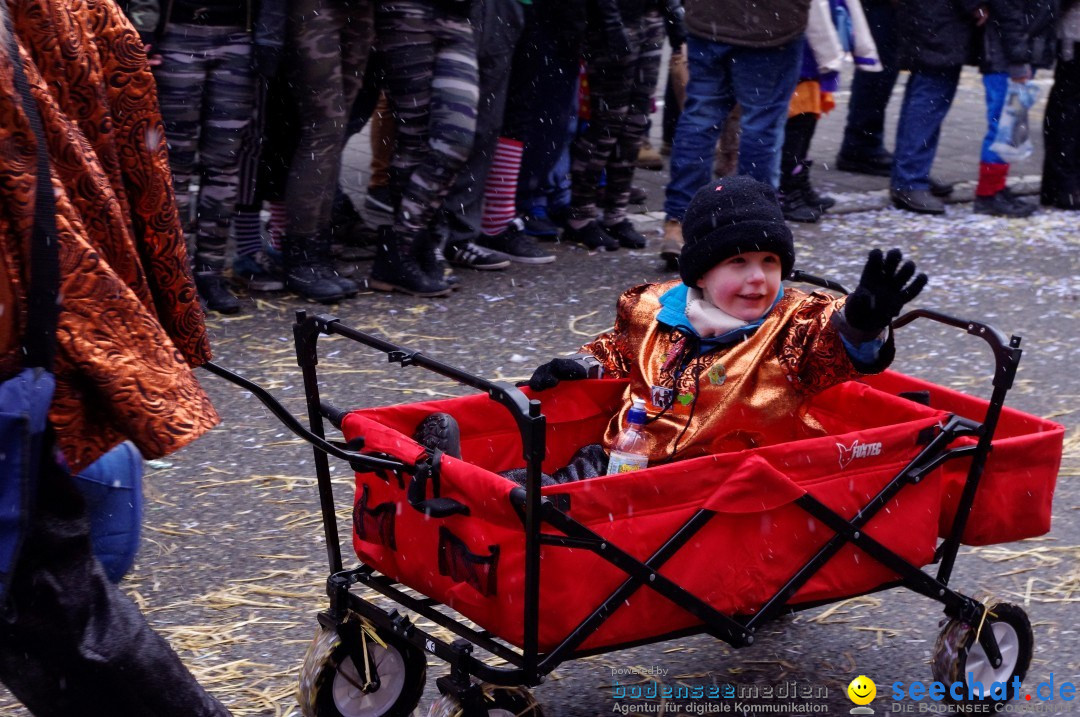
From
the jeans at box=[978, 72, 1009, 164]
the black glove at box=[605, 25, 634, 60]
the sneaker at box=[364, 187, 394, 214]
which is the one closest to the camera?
the black glove at box=[605, 25, 634, 60]

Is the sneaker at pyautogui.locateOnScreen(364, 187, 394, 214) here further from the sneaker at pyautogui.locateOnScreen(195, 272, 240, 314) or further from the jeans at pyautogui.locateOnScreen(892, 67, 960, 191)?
the jeans at pyautogui.locateOnScreen(892, 67, 960, 191)

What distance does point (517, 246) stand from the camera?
7.22 meters

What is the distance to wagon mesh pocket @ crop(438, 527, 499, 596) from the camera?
108 inches

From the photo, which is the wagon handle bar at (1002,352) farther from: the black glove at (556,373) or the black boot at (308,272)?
the black boot at (308,272)

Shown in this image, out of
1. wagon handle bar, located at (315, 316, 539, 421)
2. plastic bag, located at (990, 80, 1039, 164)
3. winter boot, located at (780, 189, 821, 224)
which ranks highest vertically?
wagon handle bar, located at (315, 316, 539, 421)

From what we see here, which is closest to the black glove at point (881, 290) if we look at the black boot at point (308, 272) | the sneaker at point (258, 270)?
the black boot at point (308, 272)

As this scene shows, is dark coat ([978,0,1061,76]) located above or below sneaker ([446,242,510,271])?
above

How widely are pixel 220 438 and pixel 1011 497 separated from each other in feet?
8.88

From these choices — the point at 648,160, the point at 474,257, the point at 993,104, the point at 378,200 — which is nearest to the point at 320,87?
the point at 474,257

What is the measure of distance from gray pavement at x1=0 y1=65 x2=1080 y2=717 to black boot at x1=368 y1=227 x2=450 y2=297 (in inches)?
2.8

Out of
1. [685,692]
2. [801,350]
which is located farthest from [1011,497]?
[685,692]

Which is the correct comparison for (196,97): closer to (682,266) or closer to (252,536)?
(252,536)

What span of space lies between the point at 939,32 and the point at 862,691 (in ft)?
18.8

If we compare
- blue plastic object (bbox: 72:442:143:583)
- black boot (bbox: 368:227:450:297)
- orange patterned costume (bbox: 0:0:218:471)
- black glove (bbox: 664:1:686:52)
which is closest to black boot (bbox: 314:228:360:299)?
black boot (bbox: 368:227:450:297)
